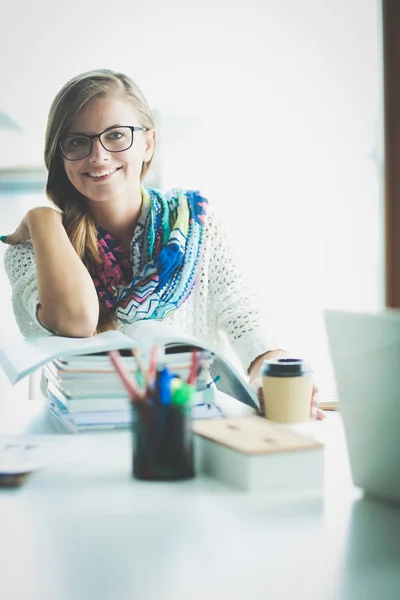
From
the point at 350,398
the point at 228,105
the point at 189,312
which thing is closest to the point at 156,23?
the point at 228,105

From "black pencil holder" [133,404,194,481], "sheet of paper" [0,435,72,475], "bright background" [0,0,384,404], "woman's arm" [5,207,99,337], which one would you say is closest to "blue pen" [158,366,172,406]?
"black pencil holder" [133,404,194,481]

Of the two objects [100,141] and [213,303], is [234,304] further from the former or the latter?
[100,141]

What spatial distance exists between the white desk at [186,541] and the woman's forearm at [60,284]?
0.61 metres

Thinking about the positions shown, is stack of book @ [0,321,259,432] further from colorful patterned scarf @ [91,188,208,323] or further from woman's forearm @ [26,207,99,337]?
colorful patterned scarf @ [91,188,208,323]

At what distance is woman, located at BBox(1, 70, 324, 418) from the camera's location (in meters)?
1.70

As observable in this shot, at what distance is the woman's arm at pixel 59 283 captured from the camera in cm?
144

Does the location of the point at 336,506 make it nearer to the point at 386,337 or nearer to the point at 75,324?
the point at 386,337

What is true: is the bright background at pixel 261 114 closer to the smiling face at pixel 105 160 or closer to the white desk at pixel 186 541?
the smiling face at pixel 105 160

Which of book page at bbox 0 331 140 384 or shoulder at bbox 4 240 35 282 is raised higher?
shoulder at bbox 4 240 35 282

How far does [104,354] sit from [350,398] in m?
0.42

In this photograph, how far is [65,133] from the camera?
1.73 m

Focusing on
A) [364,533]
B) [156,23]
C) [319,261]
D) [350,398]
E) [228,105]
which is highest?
[156,23]

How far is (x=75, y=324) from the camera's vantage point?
144 centimetres

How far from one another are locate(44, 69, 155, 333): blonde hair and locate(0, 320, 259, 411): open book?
643 mm
